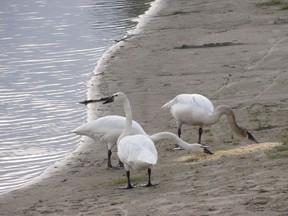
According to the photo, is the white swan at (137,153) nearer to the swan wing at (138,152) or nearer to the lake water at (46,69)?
the swan wing at (138,152)

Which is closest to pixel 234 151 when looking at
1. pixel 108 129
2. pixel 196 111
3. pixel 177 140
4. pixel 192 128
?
pixel 177 140

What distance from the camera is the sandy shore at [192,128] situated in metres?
9.30

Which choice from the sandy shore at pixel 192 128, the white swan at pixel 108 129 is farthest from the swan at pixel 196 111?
the white swan at pixel 108 129

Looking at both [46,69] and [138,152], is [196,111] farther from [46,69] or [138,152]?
[46,69]

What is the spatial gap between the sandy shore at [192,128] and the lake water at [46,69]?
54cm

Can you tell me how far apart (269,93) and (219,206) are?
842 cm

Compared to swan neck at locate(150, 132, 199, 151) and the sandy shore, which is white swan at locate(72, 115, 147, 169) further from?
swan neck at locate(150, 132, 199, 151)

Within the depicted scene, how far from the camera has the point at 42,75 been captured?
22.8 m

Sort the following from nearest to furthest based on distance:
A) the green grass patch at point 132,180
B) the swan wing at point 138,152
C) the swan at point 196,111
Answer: the swan wing at point 138,152 → the green grass patch at point 132,180 → the swan at point 196,111

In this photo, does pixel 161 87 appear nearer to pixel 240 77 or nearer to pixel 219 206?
pixel 240 77

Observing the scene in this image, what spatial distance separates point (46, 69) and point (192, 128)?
364 inches

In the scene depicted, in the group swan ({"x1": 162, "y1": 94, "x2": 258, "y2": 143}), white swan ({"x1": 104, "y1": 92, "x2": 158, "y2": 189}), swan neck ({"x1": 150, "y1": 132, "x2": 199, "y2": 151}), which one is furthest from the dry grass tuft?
white swan ({"x1": 104, "y1": 92, "x2": 158, "y2": 189})

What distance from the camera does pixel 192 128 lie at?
14.9m

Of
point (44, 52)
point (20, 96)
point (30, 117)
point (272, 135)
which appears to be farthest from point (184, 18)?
point (272, 135)
